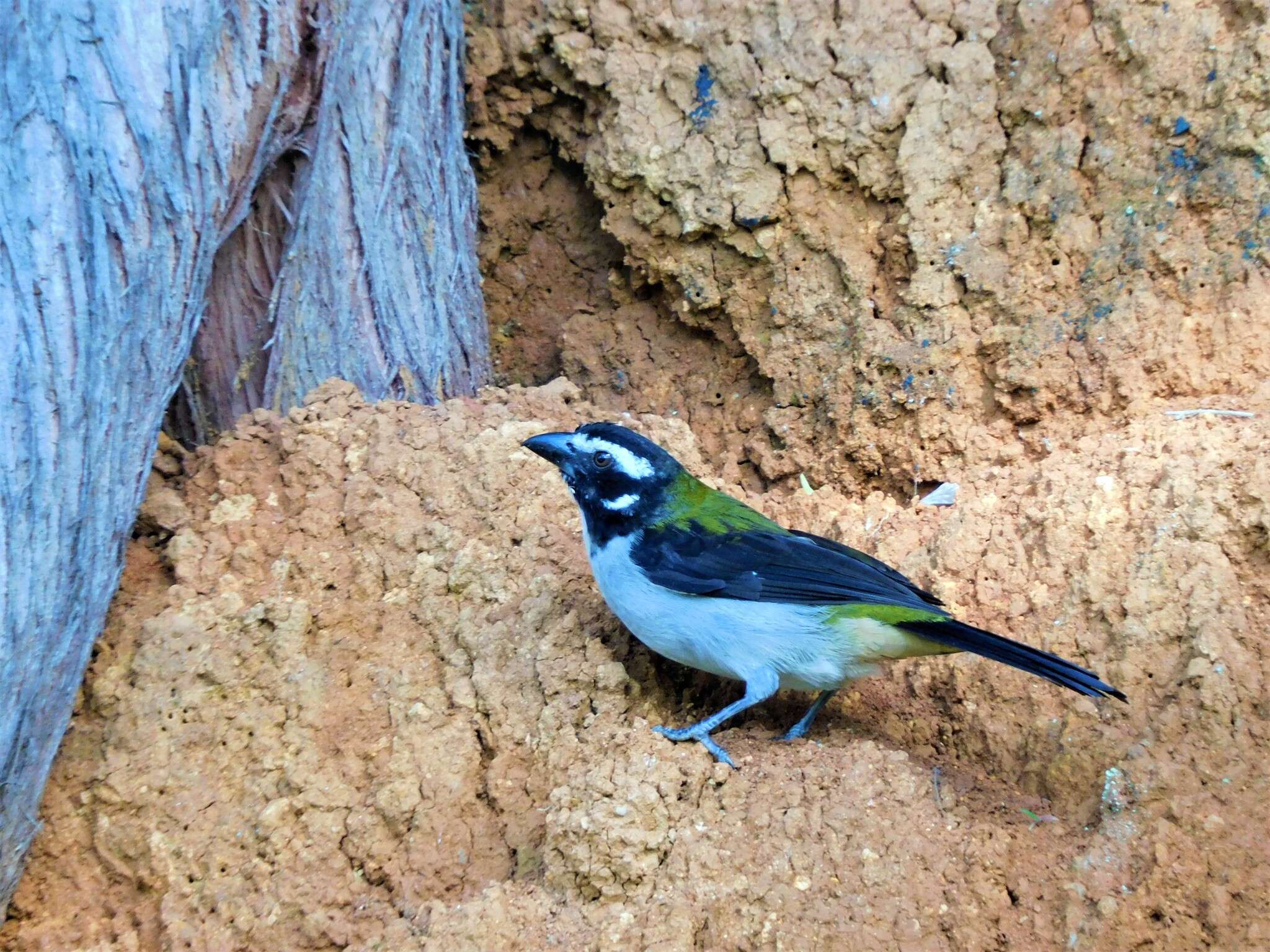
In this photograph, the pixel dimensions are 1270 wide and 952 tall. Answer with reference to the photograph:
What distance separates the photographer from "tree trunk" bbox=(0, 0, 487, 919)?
4.45m

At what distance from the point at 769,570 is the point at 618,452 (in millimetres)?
900

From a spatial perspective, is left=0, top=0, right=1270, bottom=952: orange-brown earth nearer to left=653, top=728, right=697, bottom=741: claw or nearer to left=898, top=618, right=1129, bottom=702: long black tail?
left=653, top=728, right=697, bottom=741: claw

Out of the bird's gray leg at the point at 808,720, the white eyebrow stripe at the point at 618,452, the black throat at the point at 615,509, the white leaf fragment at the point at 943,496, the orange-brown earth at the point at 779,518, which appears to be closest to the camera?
the orange-brown earth at the point at 779,518

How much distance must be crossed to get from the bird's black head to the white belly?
1.56 ft

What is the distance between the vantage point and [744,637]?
458 centimetres

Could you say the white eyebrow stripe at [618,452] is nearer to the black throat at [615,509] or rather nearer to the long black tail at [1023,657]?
the black throat at [615,509]

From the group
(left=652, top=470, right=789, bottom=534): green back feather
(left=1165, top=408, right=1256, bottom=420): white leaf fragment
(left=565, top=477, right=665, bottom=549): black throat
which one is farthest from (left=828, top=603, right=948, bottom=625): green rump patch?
(left=1165, top=408, right=1256, bottom=420): white leaf fragment

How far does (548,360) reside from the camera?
283 inches

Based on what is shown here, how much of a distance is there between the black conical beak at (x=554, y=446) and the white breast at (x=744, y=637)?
0.78 m

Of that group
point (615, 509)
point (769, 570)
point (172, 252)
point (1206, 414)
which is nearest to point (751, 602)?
point (769, 570)

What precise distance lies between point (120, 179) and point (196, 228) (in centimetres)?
39

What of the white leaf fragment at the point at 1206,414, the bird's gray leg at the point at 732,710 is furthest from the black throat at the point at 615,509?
the white leaf fragment at the point at 1206,414

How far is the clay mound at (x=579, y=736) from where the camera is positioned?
12.5 feet

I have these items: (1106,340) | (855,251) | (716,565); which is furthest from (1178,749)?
(855,251)
